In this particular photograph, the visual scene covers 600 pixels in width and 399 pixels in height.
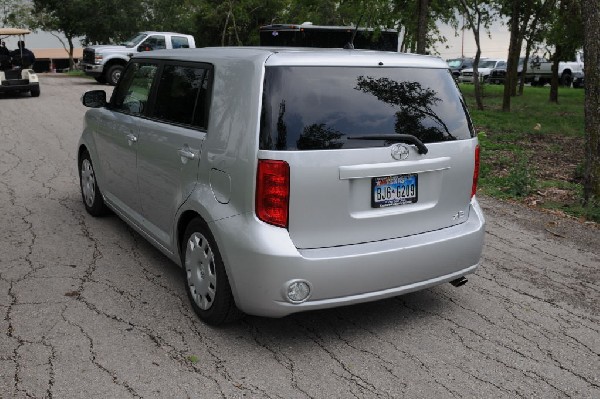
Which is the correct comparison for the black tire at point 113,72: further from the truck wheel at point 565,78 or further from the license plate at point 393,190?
the truck wheel at point 565,78

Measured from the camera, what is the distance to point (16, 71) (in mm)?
18750

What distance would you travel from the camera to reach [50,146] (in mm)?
10828

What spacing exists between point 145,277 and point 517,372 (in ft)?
9.13

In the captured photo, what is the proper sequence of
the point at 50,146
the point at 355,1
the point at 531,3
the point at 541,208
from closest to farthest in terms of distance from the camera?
1. the point at 541,208
2. the point at 50,146
3. the point at 355,1
4. the point at 531,3

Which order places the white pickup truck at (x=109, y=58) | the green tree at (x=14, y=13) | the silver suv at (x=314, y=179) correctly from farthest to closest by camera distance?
the green tree at (x=14, y=13) < the white pickup truck at (x=109, y=58) < the silver suv at (x=314, y=179)

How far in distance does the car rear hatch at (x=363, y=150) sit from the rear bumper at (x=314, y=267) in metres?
0.08

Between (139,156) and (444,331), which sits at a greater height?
(139,156)

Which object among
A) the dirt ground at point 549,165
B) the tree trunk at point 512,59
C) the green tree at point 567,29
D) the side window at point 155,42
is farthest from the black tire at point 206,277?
the side window at point 155,42

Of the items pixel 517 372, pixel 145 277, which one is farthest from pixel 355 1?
pixel 517 372

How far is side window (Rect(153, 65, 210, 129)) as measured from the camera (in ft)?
13.6

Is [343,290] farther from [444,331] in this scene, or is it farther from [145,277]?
[145,277]

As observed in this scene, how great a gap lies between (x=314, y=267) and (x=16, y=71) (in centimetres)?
1788

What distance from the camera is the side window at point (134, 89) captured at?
5.07m

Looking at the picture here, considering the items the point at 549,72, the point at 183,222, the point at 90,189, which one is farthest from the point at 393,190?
the point at 549,72
